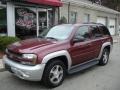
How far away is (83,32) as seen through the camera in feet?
20.9

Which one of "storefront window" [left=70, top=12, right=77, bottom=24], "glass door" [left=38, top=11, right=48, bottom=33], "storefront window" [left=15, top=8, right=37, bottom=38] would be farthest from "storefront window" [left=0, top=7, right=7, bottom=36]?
"storefront window" [left=70, top=12, right=77, bottom=24]

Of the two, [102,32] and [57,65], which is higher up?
[102,32]

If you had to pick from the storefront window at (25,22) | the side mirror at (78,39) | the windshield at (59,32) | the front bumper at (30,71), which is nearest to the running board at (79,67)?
the side mirror at (78,39)

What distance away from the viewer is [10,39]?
943 cm

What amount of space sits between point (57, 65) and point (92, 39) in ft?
6.51

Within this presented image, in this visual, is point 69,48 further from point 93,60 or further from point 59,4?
point 59,4

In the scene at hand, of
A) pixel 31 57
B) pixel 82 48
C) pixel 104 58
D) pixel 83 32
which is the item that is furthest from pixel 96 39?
pixel 31 57

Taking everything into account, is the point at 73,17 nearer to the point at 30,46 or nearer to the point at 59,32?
the point at 59,32

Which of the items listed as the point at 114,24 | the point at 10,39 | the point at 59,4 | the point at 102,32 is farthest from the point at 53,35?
the point at 114,24

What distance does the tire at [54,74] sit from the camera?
501 cm

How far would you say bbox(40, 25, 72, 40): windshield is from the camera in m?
5.89

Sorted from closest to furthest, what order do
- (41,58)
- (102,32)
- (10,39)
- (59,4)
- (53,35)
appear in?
(41,58) < (53,35) < (102,32) < (10,39) < (59,4)

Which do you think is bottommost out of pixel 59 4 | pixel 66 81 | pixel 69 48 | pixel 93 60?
pixel 66 81

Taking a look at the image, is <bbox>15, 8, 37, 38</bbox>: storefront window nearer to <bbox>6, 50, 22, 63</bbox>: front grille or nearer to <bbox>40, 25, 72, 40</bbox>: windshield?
<bbox>40, 25, 72, 40</bbox>: windshield
